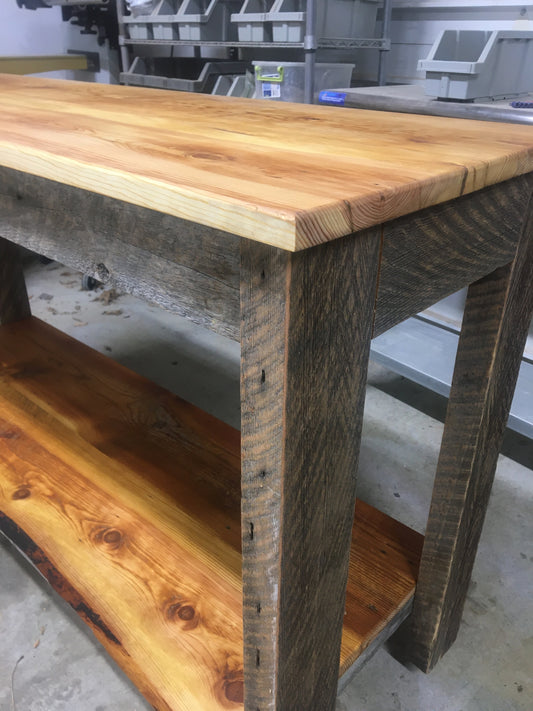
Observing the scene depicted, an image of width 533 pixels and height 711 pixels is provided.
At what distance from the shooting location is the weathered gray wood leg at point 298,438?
0.46 metres

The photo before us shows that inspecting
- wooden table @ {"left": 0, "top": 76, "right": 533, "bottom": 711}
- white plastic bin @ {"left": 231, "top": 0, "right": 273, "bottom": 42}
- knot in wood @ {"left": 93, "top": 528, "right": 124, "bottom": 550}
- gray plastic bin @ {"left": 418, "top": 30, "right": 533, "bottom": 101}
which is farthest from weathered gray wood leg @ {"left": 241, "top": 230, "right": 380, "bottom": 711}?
white plastic bin @ {"left": 231, "top": 0, "right": 273, "bottom": 42}

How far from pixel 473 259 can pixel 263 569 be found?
398 mm

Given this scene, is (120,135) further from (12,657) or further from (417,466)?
(417,466)

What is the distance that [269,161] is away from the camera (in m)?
0.58

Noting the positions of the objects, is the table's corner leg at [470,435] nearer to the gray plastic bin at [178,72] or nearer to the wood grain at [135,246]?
the wood grain at [135,246]

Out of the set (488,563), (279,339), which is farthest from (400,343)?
(279,339)

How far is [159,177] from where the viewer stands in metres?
0.49

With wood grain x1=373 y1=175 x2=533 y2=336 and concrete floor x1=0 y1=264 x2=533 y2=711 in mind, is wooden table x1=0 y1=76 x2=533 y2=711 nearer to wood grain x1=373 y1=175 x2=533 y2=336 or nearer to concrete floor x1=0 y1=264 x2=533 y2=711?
wood grain x1=373 y1=175 x2=533 y2=336

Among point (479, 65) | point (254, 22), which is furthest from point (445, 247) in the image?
point (254, 22)

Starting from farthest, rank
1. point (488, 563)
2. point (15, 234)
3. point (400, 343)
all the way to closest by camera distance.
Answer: point (400, 343) → point (488, 563) → point (15, 234)

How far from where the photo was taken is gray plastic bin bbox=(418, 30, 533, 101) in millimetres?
1520

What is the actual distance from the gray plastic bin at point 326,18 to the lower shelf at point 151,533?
1542mm

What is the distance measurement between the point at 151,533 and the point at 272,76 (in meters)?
1.93

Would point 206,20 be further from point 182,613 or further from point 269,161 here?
point 182,613
